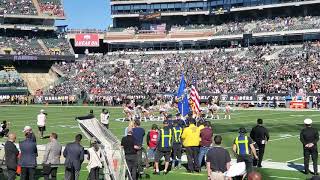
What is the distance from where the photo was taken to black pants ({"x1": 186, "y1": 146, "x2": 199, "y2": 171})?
54.3ft

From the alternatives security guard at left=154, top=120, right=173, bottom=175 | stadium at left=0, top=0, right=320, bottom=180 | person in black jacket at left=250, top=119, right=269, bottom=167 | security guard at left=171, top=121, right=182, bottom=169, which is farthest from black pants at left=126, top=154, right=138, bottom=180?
stadium at left=0, top=0, right=320, bottom=180

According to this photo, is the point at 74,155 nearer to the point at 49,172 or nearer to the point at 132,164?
the point at 49,172

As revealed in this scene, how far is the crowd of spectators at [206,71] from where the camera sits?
57625mm

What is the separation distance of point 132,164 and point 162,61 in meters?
62.4

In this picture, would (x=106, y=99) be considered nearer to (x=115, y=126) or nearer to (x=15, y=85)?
(x=15, y=85)

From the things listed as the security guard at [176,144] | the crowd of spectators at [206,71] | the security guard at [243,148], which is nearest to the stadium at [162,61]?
the crowd of spectators at [206,71]

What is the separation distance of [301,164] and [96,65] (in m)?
63.2

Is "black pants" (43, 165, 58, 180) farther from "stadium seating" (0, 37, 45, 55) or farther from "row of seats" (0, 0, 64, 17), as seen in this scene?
"row of seats" (0, 0, 64, 17)

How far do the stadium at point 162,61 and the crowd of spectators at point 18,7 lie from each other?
0.51 ft

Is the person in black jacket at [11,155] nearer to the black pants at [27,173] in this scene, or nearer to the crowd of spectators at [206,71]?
the black pants at [27,173]

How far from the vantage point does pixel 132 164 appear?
14.7 m

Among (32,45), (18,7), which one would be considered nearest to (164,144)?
(32,45)

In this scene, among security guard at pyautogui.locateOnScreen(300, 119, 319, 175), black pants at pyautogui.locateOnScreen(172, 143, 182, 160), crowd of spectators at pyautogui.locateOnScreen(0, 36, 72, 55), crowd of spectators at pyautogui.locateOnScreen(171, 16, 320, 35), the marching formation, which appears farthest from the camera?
crowd of spectators at pyautogui.locateOnScreen(0, 36, 72, 55)

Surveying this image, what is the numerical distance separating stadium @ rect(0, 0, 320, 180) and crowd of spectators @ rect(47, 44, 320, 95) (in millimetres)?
137
